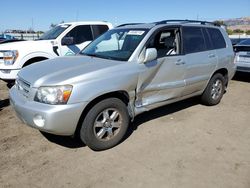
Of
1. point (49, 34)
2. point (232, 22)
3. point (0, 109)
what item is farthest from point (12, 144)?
point (232, 22)

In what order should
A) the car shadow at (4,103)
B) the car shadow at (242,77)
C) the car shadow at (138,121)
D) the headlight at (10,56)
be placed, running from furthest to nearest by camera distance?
the car shadow at (242,77) < the headlight at (10,56) < the car shadow at (4,103) < the car shadow at (138,121)

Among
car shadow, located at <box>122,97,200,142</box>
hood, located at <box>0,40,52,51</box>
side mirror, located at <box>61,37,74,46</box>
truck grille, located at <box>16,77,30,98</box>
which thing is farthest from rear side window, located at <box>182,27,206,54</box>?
hood, located at <box>0,40,52,51</box>

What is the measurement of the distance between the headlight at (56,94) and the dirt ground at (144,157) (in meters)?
0.84

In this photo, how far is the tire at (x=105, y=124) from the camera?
3803 mm

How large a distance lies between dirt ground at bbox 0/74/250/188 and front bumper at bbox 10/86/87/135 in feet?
1.58

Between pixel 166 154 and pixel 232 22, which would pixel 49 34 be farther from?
pixel 232 22

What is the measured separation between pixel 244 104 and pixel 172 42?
2.65m

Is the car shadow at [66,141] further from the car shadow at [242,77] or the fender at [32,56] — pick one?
the car shadow at [242,77]

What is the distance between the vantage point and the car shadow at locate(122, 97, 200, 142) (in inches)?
194

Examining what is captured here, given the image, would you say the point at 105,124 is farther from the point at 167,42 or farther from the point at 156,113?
the point at 167,42

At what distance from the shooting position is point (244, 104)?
653 centimetres

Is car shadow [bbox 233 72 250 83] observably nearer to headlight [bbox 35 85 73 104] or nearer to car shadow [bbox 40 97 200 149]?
car shadow [bbox 40 97 200 149]

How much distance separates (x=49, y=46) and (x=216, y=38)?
429 centimetres

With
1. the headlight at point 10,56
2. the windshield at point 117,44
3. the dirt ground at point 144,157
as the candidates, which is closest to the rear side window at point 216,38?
the dirt ground at point 144,157
